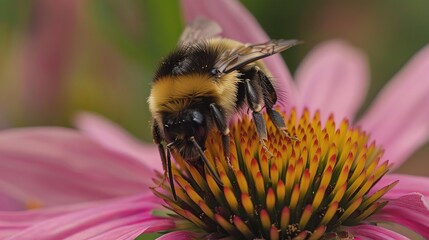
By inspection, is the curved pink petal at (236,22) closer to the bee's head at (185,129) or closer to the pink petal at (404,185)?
the pink petal at (404,185)

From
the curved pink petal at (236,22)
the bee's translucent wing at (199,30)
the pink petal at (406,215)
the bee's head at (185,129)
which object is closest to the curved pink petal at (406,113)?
the curved pink petal at (236,22)

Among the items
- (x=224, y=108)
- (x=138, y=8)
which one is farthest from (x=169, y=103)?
(x=138, y=8)

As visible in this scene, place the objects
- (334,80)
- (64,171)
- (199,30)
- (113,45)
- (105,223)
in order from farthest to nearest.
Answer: (113,45)
(334,80)
(64,171)
(199,30)
(105,223)

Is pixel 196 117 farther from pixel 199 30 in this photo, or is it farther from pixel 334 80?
pixel 334 80

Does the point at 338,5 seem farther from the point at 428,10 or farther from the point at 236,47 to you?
the point at 236,47

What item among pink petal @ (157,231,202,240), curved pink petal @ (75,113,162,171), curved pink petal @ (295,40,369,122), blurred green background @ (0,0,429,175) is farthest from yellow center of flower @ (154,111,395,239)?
blurred green background @ (0,0,429,175)

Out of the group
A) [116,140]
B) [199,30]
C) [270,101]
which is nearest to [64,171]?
[116,140]

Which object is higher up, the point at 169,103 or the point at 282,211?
the point at 169,103
